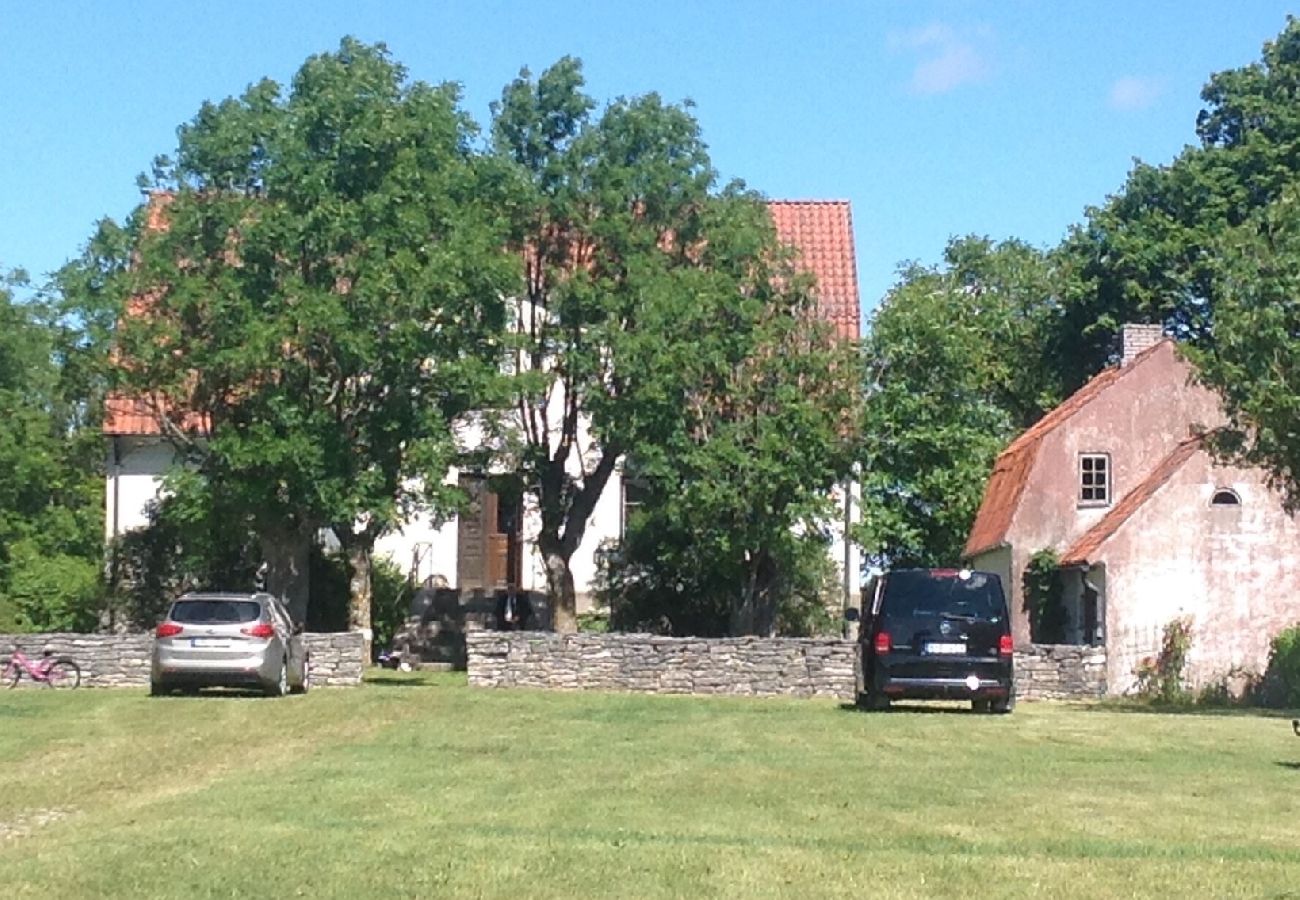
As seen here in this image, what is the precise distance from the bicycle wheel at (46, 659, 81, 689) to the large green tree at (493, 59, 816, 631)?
10.5 meters

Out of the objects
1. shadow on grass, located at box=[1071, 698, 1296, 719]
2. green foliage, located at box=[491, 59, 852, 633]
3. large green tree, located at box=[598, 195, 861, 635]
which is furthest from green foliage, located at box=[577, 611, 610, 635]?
shadow on grass, located at box=[1071, 698, 1296, 719]

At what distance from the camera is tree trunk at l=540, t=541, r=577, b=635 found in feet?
145

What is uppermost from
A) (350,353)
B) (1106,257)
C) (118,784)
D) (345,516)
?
(1106,257)

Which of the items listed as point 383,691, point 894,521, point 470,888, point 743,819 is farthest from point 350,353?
point 470,888

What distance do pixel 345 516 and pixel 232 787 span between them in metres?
20.4

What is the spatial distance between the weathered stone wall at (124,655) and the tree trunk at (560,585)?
8928 mm

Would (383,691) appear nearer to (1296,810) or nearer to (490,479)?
(490,479)

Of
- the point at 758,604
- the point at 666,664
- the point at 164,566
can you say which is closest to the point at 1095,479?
the point at 758,604

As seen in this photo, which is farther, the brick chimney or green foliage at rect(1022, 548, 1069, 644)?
the brick chimney

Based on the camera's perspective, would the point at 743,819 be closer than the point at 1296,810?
Yes

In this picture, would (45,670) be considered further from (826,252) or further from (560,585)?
(826,252)

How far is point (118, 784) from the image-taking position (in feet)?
56.5

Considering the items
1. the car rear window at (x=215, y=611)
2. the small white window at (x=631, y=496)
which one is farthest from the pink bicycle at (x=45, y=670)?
the small white window at (x=631, y=496)

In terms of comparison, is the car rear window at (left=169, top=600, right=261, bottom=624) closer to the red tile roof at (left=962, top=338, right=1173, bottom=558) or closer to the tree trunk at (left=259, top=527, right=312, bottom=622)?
the tree trunk at (left=259, top=527, right=312, bottom=622)
